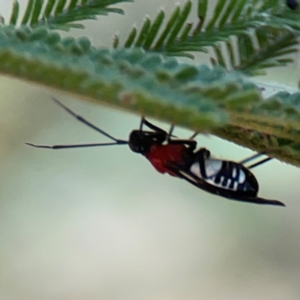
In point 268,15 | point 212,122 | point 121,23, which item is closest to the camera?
point 212,122

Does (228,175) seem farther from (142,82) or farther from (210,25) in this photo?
(142,82)

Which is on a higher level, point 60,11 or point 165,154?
point 60,11

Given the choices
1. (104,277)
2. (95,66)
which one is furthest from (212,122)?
(104,277)

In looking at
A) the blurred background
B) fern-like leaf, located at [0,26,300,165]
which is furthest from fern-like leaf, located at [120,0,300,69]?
the blurred background

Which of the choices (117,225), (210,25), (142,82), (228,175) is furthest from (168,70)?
(117,225)

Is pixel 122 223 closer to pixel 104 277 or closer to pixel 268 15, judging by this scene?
pixel 104 277

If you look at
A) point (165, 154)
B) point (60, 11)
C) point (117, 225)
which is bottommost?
point (117, 225)
